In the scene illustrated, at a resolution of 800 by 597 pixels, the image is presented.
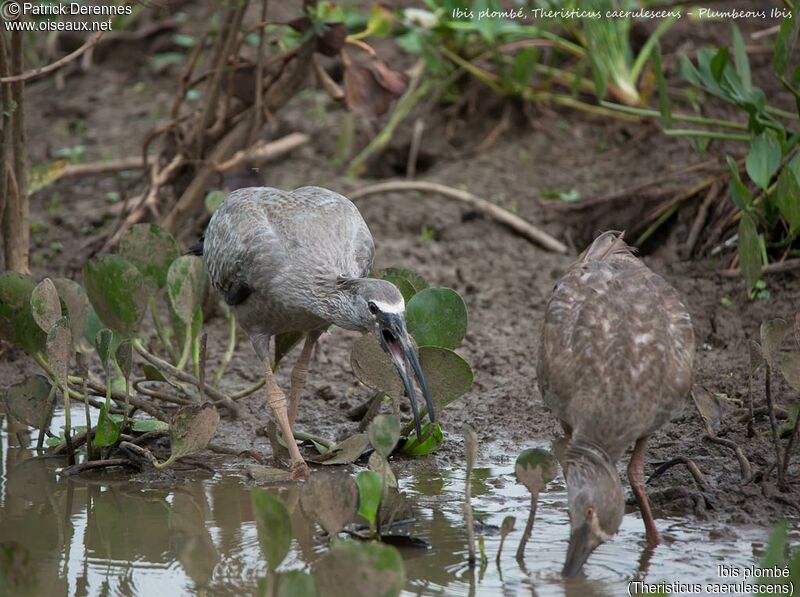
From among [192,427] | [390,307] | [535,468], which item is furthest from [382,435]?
[192,427]

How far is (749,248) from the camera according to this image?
20.3 feet

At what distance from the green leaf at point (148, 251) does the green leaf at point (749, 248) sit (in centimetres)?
321

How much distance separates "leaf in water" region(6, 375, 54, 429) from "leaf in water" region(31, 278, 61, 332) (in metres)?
0.35

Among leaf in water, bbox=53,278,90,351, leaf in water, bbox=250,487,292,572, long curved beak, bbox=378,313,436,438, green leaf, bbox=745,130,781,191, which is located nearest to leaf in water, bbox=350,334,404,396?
long curved beak, bbox=378,313,436,438

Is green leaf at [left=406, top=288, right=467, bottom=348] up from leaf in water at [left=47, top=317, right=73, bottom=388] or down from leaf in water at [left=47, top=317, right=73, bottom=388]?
up

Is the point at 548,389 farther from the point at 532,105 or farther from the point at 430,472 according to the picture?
the point at 532,105

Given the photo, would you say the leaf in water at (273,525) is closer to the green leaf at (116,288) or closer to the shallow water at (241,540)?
the shallow water at (241,540)

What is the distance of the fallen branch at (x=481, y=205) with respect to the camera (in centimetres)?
888

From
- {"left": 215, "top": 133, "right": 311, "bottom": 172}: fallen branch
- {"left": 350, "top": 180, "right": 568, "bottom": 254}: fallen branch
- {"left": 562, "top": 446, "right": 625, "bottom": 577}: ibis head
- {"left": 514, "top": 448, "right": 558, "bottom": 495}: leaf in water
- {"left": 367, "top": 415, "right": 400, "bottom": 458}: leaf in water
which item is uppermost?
{"left": 215, "top": 133, "right": 311, "bottom": 172}: fallen branch

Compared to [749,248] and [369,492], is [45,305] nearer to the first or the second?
[369,492]

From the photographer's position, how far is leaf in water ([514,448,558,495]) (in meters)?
4.57

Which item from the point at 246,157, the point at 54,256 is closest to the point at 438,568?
the point at 246,157

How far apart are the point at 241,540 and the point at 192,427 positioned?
680 millimetres

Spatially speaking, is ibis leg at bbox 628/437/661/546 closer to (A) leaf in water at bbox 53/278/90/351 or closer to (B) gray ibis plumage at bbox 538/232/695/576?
(B) gray ibis plumage at bbox 538/232/695/576
